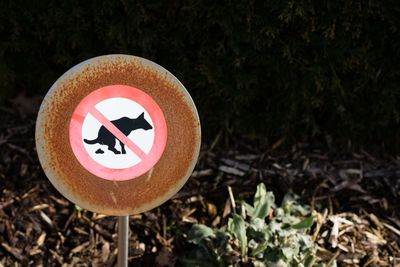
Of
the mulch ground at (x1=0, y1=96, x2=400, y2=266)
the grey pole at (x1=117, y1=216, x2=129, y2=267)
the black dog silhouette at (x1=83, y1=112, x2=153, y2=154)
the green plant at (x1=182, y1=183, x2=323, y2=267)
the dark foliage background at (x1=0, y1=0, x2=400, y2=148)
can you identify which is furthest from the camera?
the dark foliage background at (x1=0, y1=0, x2=400, y2=148)

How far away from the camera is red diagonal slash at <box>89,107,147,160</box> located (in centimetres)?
152

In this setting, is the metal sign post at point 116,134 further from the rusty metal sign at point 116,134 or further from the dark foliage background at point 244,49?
the dark foliage background at point 244,49

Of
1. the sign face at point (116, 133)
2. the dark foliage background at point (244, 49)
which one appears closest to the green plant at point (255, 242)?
the dark foliage background at point (244, 49)

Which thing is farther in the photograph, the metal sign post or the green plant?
the green plant

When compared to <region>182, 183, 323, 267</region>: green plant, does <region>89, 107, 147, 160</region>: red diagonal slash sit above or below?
above

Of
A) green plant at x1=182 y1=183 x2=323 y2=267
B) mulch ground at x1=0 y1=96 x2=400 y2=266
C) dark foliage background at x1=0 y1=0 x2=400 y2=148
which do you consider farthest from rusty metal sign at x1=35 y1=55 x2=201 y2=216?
dark foliage background at x1=0 y1=0 x2=400 y2=148

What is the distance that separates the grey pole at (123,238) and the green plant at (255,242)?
445 mm

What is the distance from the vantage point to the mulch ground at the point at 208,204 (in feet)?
7.46

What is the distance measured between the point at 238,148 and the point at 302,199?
0.44 meters

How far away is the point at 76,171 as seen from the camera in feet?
5.12

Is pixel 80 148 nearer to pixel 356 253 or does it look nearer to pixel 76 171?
pixel 76 171

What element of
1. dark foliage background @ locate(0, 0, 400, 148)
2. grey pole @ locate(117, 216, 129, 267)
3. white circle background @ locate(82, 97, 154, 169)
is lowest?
grey pole @ locate(117, 216, 129, 267)

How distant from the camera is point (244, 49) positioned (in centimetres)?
249

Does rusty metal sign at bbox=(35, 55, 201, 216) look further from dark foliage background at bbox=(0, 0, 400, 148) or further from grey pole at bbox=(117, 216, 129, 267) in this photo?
dark foliage background at bbox=(0, 0, 400, 148)
